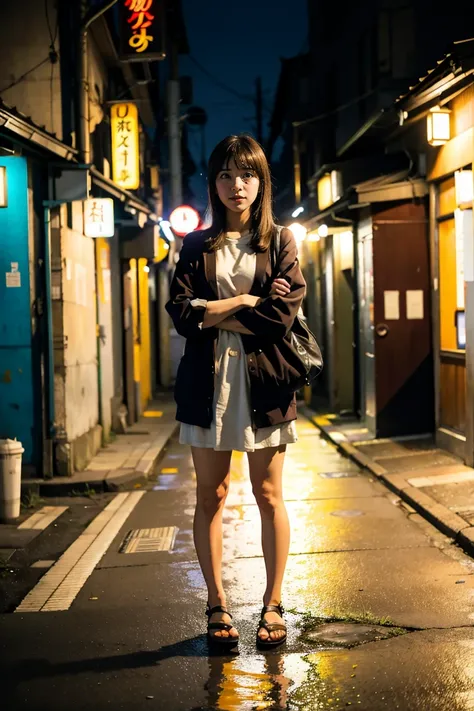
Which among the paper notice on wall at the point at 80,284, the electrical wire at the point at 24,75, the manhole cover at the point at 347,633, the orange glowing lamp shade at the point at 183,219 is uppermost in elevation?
the electrical wire at the point at 24,75

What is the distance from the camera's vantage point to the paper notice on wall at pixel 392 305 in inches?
529

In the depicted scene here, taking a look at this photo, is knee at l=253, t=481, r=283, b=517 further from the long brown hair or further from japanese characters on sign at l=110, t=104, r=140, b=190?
japanese characters on sign at l=110, t=104, r=140, b=190

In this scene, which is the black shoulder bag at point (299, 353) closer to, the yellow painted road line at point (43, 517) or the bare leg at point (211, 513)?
the bare leg at point (211, 513)

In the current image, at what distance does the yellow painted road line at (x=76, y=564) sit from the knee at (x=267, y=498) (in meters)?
1.78

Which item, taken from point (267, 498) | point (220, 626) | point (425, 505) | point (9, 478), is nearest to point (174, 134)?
point (9, 478)

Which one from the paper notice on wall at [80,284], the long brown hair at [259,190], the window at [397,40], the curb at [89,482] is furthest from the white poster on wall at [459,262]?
the window at [397,40]

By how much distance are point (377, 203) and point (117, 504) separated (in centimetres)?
651

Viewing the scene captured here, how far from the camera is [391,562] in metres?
6.64

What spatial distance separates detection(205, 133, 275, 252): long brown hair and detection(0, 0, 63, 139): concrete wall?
774 cm

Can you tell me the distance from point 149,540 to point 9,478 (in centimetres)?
180

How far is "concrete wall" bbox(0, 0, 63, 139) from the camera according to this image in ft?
38.5

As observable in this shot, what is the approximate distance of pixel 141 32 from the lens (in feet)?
47.0

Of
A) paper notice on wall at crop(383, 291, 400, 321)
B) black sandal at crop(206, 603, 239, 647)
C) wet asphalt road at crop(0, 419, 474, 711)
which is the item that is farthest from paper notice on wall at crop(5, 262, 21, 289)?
black sandal at crop(206, 603, 239, 647)

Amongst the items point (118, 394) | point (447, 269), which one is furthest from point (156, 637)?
point (118, 394)
